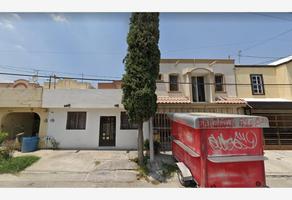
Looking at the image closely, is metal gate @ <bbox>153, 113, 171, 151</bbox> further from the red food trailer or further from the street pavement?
the red food trailer

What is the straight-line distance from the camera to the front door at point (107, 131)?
37.4ft

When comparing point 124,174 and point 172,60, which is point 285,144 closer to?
point 172,60

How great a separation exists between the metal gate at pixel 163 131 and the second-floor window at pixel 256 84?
7746 mm

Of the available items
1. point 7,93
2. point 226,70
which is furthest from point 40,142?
point 226,70

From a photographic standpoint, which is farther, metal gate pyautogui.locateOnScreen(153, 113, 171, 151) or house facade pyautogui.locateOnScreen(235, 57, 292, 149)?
house facade pyautogui.locateOnScreen(235, 57, 292, 149)

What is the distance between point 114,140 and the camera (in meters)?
11.4

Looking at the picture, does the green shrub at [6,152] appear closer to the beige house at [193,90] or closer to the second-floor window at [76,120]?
the second-floor window at [76,120]

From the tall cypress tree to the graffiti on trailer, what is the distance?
3.40 metres

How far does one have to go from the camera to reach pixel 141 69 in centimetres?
775

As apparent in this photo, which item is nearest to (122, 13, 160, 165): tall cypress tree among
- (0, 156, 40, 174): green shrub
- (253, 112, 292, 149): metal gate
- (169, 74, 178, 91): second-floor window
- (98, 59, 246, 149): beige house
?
(98, 59, 246, 149): beige house

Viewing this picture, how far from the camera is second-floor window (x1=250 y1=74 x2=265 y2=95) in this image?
501 inches

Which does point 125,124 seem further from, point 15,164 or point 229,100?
point 229,100

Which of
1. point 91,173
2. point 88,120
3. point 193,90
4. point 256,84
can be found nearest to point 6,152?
point 88,120

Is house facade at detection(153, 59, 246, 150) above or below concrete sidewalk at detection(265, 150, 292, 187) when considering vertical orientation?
above
